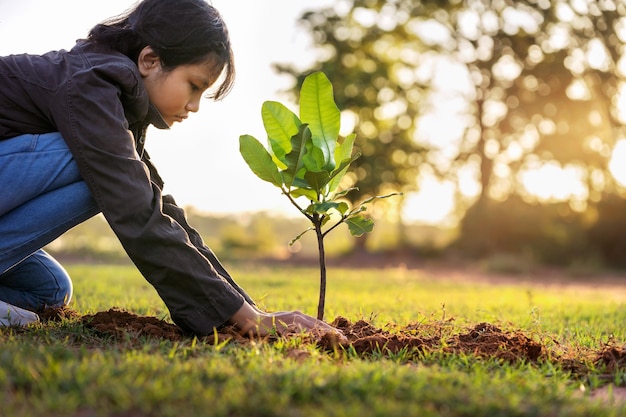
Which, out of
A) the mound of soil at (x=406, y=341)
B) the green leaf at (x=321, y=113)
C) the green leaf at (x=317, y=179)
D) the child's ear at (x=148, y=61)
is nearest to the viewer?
the mound of soil at (x=406, y=341)

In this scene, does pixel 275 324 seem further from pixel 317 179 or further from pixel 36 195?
pixel 36 195

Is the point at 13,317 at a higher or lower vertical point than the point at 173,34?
lower

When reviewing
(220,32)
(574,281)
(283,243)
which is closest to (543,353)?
(220,32)

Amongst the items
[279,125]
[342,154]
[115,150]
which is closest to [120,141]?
[115,150]

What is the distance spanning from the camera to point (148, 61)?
8.45ft

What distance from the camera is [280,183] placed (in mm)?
2881

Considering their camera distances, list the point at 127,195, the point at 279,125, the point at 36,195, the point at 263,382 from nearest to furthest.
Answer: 1. the point at 263,382
2. the point at 127,195
3. the point at 36,195
4. the point at 279,125

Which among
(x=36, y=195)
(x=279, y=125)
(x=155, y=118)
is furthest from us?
(x=279, y=125)

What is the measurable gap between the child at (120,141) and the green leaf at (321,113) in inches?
14.9

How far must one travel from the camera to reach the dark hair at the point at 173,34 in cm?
253

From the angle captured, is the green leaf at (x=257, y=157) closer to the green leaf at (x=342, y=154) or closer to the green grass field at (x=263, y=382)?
the green leaf at (x=342, y=154)

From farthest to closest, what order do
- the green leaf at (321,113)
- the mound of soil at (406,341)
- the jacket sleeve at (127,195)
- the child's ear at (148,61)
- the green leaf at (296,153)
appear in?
the green leaf at (321,113) < the green leaf at (296,153) < the child's ear at (148,61) < the mound of soil at (406,341) < the jacket sleeve at (127,195)

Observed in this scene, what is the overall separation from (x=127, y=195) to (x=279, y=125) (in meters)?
0.85

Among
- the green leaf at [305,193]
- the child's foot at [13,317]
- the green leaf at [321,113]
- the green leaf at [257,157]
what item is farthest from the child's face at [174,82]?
the child's foot at [13,317]
